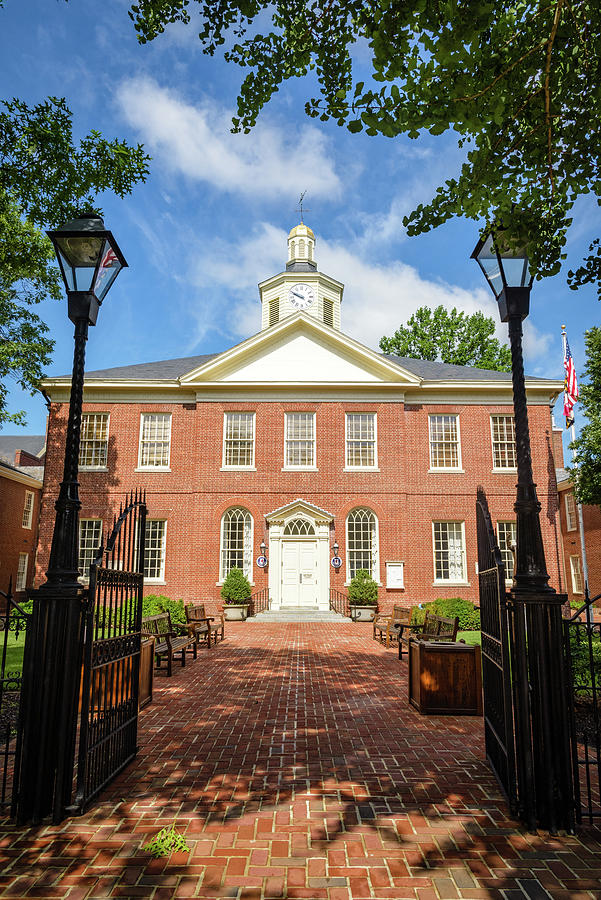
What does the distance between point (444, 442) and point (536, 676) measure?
18.6 metres

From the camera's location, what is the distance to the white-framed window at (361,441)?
22.4 metres

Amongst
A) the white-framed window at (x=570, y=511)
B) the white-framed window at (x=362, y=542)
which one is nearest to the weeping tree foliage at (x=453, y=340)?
the white-framed window at (x=570, y=511)

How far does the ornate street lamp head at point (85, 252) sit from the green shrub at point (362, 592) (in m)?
16.2

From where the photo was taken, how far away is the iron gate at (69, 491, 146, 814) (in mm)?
4695

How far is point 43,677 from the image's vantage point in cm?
464

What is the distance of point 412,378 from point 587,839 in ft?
62.3

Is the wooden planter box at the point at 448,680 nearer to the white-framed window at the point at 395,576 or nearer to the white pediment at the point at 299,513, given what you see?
the white-framed window at the point at 395,576

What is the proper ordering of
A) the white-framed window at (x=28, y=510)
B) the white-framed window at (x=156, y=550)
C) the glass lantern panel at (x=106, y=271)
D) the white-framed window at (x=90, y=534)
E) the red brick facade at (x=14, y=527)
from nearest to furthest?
1. the glass lantern panel at (x=106, y=271)
2. the white-framed window at (x=156, y=550)
3. the white-framed window at (x=90, y=534)
4. the red brick facade at (x=14, y=527)
5. the white-framed window at (x=28, y=510)

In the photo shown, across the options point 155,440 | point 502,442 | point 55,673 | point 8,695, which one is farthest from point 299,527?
point 55,673

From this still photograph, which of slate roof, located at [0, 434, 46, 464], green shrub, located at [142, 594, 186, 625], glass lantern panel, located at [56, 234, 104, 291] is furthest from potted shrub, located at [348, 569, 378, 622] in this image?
slate roof, located at [0, 434, 46, 464]

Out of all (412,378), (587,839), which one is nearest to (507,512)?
(412,378)

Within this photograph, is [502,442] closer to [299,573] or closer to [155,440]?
[299,573]

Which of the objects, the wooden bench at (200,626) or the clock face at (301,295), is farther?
the clock face at (301,295)

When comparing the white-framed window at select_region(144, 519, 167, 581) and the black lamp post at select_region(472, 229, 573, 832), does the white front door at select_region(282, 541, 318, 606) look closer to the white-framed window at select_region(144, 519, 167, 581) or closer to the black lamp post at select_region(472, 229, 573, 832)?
the white-framed window at select_region(144, 519, 167, 581)
